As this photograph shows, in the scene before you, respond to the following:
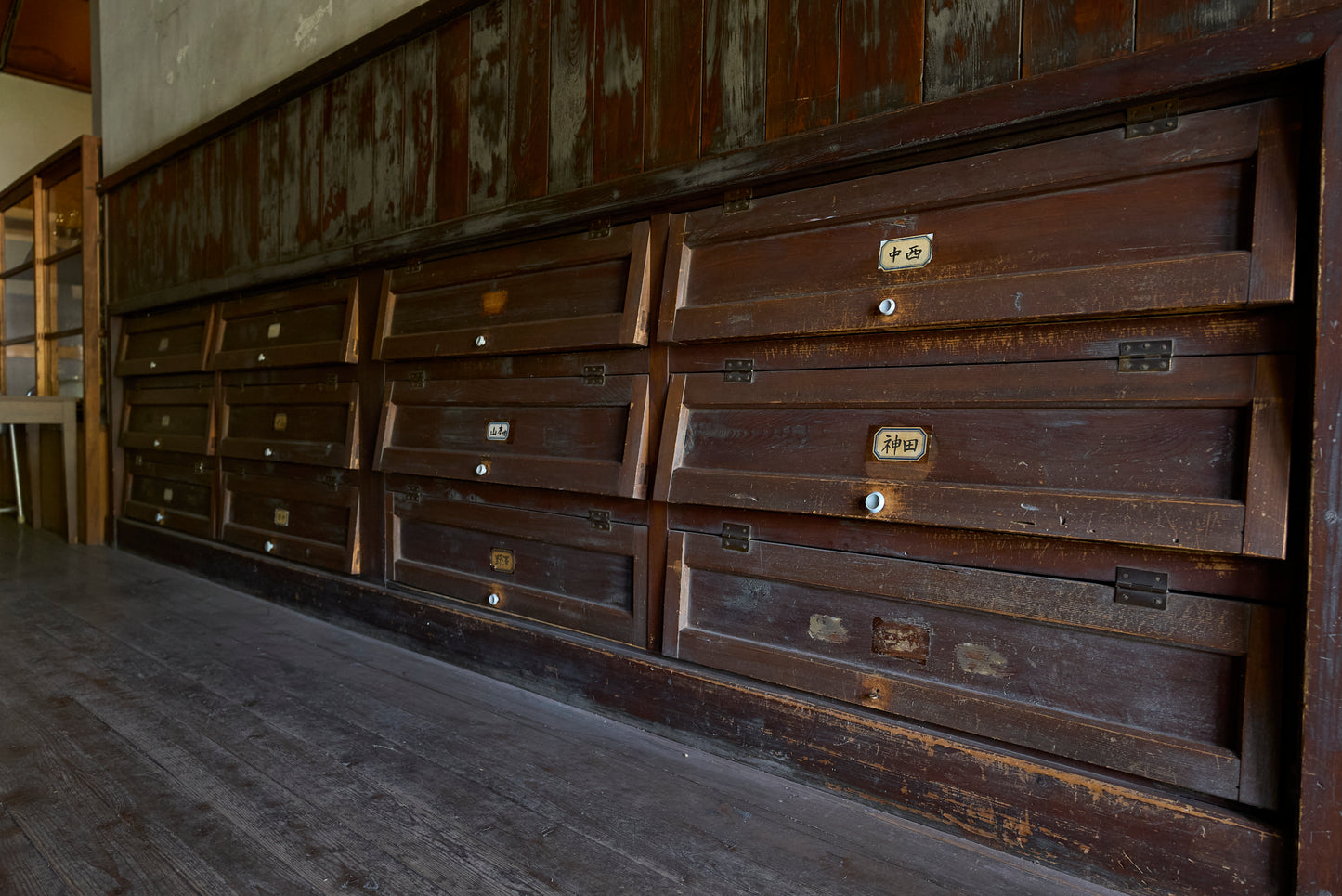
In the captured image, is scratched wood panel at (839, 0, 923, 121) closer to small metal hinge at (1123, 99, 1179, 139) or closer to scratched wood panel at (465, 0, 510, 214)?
small metal hinge at (1123, 99, 1179, 139)

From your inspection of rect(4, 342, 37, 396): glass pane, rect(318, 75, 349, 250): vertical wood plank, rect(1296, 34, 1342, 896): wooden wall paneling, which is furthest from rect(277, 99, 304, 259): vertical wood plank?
rect(4, 342, 37, 396): glass pane

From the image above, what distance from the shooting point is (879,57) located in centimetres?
155

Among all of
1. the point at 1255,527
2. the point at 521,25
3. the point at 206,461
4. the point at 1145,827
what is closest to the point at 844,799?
the point at 1145,827

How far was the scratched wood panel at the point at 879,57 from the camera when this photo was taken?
1.50 metres

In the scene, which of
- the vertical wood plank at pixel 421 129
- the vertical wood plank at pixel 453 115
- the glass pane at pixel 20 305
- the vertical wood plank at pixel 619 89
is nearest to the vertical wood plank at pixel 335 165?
the vertical wood plank at pixel 421 129

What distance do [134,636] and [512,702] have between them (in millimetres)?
1498

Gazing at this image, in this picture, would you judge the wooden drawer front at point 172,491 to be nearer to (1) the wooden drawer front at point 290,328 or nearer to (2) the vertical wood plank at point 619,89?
(1) the wooden drawer front at point 290,328

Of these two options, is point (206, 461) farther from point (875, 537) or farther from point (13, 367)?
point (875, 537)

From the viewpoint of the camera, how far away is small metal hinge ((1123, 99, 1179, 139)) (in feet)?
4.08

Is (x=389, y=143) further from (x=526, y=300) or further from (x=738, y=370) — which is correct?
(x=738, y=370)

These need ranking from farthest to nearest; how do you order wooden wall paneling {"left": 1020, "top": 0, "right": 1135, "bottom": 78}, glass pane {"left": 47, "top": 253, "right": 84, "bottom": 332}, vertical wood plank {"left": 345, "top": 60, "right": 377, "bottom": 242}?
glass pane {"left": 47, "top": 253, "right": 84, "bottom": 332}
vertical wood plank {"left": 345, "top": 60, "right": 377, "bottom": 242}
wooden wall paneling {"left": 1020, "top": 0, "right": 1135, "bottom": 78}

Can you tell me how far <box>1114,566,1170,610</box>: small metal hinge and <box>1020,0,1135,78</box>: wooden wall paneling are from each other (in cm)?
87

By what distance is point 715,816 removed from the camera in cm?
146

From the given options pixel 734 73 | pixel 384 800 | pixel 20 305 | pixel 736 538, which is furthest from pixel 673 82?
pixel 20 305
